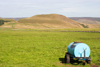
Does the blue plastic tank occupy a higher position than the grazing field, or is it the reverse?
the blue plastic tank

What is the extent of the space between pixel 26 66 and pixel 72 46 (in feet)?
12.7

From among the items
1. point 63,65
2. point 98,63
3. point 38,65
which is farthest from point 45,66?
point 98,63

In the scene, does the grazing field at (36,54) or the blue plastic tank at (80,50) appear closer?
the blue plastic tank at (80,50)

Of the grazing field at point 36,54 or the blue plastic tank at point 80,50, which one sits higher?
the blue plastic tank at point 80,50

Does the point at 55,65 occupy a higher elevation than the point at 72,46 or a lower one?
lower

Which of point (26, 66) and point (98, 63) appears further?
point (98, 63)

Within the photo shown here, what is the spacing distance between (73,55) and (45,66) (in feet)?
7.55

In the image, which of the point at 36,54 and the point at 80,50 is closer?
the point at 80,50

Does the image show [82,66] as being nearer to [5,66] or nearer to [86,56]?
[86,56]

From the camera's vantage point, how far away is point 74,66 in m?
12.2

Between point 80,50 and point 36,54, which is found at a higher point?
point 80,50

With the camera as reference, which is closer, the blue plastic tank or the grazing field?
the blue plastic tank

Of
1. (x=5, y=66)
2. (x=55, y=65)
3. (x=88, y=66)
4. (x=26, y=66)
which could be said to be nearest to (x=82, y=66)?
(x=88, y=66)

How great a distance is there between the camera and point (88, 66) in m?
12.1
